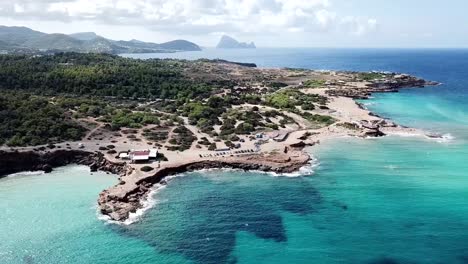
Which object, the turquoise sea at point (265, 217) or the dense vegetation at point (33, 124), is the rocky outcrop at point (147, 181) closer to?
the turquoise sea at point (265, 217)

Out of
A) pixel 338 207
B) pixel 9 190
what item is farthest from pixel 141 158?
pixel 338 207

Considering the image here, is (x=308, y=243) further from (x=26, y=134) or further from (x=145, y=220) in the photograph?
(x=26, y=134)

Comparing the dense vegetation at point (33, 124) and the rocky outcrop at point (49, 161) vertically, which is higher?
the dense vegetation at point (33, 124)

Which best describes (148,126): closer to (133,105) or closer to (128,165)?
(133,105)

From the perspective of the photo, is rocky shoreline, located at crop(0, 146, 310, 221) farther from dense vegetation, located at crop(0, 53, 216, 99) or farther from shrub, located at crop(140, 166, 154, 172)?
dense vegetation, located at crop(0, 53, 216, 99)

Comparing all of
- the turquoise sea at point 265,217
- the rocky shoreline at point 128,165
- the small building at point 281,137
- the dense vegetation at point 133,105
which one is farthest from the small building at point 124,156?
the small building at point 281,137

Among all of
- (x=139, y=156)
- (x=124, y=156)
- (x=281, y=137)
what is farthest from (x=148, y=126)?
(x=281, y=137)
